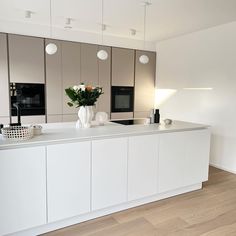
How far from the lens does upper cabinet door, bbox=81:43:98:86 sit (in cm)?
471

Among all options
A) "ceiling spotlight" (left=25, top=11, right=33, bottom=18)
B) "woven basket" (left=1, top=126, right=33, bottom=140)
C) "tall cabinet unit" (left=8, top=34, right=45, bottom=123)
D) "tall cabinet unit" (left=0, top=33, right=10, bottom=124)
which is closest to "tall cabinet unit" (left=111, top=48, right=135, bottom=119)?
"tall cabinet unit" (left=8, top=34, right=45, bottom=123)

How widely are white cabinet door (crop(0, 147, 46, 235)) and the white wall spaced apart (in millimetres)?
3277

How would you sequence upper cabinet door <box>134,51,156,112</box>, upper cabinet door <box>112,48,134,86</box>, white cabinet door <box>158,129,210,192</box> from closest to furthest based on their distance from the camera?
white cabinet door <box>158,129,210,192</box>
upper cabinet door <box>112,48,134,86</box>
upper cabinet door <box>134,51,156,112</box>

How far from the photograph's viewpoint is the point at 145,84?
553 centimetres

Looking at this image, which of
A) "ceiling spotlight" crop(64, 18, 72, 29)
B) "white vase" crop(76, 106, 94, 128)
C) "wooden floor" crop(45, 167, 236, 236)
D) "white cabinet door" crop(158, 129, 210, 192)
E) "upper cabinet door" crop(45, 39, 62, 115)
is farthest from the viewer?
"upper cabinet door" crop(45, 39, 62, 115)

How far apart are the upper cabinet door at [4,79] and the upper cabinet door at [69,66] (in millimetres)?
1006

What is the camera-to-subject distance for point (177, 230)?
2305 millimetres

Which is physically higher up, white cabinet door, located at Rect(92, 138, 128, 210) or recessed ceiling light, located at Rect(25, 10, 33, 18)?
recessed ceiling light, located at Rect(25, 10, 33, 18)

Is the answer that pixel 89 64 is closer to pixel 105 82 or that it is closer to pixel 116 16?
pixel 105 82

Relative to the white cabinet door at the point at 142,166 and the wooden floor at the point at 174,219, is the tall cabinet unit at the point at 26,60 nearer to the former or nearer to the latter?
the white cabinet door at the point at 142,166

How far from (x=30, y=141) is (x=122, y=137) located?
945 mm

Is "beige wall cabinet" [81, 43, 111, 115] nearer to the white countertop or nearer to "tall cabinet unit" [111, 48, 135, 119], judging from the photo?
"tall cabinet unit" [111, 48, 135, 119]

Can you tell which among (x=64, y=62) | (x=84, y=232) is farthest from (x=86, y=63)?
(x=84, y=232)

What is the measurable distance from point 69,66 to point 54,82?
44cm
